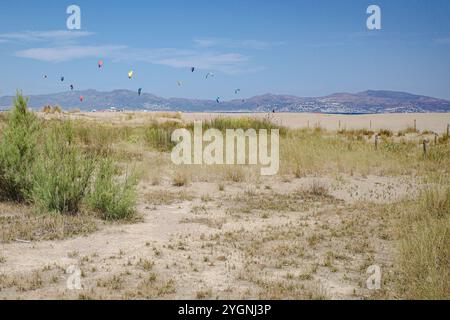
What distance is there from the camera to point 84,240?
812cm

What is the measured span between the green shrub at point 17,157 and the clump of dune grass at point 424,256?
710 cm

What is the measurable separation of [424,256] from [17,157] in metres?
8.33

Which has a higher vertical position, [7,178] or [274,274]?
[7,178]

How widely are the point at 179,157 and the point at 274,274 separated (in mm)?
11836

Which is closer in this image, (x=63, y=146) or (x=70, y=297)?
(x=70, y=297)

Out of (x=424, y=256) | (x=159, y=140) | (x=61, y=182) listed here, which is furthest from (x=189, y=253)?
(x=159, y=140)

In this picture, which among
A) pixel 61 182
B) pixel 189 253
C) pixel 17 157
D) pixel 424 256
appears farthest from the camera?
pixel 17 157

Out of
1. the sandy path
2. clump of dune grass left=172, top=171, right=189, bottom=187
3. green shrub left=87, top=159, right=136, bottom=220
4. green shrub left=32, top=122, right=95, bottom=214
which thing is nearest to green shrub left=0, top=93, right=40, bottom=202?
green shrub left=32, top=122, right=95, bottom=214

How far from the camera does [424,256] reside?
21.0 feet

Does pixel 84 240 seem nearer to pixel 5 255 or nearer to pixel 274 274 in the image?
pixel 5 255

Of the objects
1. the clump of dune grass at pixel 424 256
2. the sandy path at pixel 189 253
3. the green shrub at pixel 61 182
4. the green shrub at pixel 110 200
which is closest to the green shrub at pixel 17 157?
the green shrub at pixel 61 182

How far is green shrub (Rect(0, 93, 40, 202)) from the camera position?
10.5m

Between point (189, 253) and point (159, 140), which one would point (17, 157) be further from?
point (159, 140)

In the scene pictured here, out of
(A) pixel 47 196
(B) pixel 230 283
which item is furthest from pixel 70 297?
(A) pixel 47 196
